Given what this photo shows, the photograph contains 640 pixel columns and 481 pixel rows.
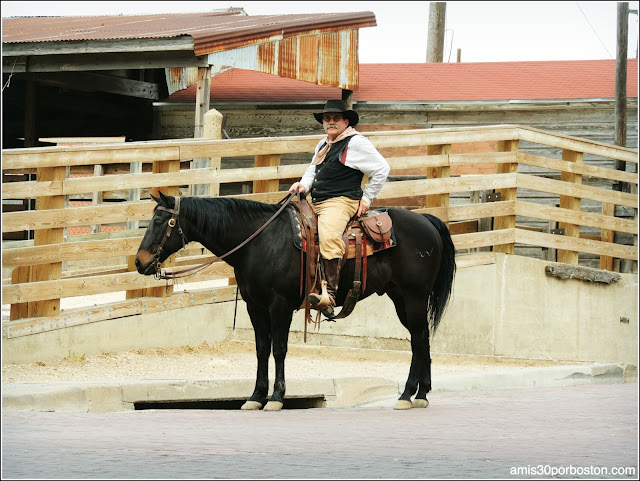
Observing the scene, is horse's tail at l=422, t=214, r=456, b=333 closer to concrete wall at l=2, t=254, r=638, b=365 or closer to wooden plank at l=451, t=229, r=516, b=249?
concrete wall at l=2, t=254, r=638, b=365

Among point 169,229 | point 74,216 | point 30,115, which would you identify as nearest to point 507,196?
point 74,216

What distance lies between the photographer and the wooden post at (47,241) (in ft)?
35.8

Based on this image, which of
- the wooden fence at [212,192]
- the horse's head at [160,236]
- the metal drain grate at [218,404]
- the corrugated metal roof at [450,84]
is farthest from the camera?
the corrugated metal roof at [450,84]

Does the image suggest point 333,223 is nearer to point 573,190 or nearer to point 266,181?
point 266,181

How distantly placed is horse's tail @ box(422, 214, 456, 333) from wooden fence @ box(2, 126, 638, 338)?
9.28ft

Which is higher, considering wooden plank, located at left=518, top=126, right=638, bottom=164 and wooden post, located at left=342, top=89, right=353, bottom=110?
wooden post, located at left=342, top=89, right=353, bottom=110

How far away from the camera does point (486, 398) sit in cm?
A: 1012

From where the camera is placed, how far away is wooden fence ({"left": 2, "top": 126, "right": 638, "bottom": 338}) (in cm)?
1084

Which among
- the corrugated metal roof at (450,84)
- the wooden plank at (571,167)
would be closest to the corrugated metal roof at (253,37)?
the corrugated metal roof at (450,84)

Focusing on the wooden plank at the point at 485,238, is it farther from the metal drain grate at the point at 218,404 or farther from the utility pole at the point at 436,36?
the utility pole at the point at 436,36

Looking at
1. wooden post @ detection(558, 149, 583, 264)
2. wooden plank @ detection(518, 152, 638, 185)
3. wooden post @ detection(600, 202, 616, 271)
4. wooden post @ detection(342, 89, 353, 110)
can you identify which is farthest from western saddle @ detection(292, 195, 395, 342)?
wooden post @ detection(342, 89, 353, 110)

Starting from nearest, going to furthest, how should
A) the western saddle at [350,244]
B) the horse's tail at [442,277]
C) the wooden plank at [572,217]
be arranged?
the western saddle at [350,244]
the horse's tail at [442,277]
the wooden plank at [572,217]

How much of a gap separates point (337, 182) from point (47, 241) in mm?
3407

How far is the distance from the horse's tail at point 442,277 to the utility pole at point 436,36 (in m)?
23.7
